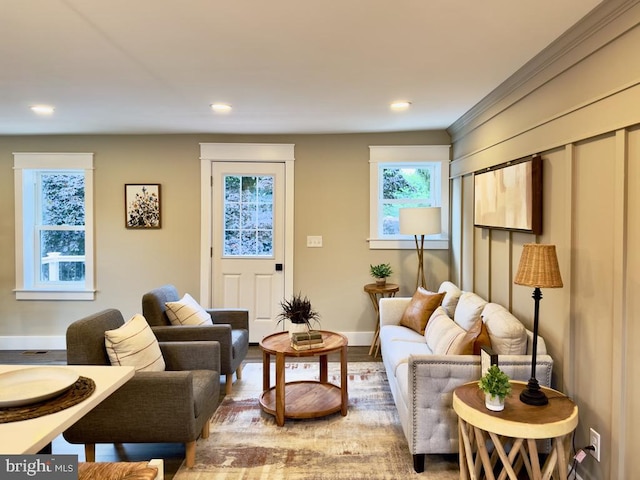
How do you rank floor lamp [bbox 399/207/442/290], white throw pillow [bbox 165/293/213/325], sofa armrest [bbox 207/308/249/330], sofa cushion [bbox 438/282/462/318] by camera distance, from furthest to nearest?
floor lamp [bbox 399/207/442/290]
sofa armrest [bbox 207/308/249/330]
sofa cushion [bbox 438/282/462/318]
white throw pillow [bbox 165/293/213/325]

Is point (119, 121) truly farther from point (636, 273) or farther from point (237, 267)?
point (636, 273)

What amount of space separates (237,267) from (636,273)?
3.68 m

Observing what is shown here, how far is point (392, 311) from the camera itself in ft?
12.3

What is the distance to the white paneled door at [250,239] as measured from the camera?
182 inches

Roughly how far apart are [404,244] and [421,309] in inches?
47.6

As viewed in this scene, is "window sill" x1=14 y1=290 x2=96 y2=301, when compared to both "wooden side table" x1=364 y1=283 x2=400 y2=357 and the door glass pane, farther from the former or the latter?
"wooden side table" x1=364 y1=283 x2=400 y2=357

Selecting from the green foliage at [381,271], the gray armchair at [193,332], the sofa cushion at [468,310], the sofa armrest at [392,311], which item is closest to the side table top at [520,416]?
the sofa cushion at [468,310]

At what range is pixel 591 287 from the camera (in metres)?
1.99

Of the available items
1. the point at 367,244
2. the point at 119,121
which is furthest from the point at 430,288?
the point at 119,121

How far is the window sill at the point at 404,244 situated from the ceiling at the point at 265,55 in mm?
1356

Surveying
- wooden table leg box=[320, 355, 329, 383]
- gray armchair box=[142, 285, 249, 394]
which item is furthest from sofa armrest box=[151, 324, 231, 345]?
wooden table leg box=[320, 355, 329, 383]

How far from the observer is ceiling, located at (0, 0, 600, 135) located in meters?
1.88

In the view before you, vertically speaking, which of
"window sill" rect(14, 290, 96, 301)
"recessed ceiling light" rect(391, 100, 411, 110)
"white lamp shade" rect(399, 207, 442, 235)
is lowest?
"window sill" rect(14, 290, 96, 301)

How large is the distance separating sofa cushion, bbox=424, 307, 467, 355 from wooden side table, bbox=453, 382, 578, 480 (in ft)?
1.44
